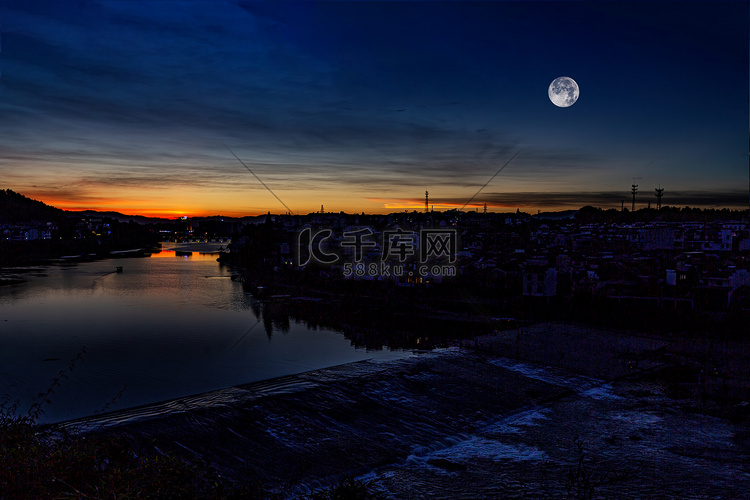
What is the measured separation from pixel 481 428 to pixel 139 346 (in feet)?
38.0

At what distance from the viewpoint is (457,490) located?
619 centimetres

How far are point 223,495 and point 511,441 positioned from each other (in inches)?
175

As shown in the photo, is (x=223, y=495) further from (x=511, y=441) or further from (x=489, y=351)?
(x=489, y=351)

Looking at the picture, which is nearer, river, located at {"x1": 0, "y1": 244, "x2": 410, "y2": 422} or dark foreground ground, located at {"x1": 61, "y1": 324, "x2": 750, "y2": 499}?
dark foreground ground, located at {"x1": 61, "y1": 324, "x2": 750, "y2": 499}

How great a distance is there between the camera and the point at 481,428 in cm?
820

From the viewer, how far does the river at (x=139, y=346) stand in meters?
11.5

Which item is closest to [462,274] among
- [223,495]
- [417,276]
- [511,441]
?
[417,276]

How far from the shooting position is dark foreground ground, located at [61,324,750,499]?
21.1 feet

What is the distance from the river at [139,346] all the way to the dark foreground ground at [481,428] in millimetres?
2608

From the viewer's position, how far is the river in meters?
11.5

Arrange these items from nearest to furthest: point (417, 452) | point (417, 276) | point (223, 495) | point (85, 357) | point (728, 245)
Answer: point (223, 495)
point (417, 452)
point (85, 357)
point (417, 276)
point (728, 245)

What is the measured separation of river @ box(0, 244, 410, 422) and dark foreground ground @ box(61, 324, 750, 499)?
8.56ft

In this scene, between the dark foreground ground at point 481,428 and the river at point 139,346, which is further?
the river at point 139,346

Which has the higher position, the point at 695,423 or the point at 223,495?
the point at 223,495
